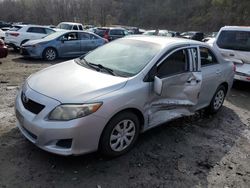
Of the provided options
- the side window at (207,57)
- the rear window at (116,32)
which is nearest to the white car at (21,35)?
the rear window at (116,32)

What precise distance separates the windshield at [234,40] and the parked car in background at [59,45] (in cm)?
666

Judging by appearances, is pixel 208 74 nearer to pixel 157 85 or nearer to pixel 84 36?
pixel 157 85

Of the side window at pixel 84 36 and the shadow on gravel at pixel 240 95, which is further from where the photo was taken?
the side window at pixel 84 36

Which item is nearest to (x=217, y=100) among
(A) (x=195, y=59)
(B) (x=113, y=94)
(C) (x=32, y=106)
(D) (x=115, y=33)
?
(A) (x=195, y=59)

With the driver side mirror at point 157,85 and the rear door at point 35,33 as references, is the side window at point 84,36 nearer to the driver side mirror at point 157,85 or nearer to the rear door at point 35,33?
the rear door at point 35,33

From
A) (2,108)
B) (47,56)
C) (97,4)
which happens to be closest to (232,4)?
(97,4)

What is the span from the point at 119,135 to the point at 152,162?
599 millimetres

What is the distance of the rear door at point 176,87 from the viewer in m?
4.08

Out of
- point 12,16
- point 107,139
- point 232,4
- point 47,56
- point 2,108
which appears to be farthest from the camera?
point 232,4

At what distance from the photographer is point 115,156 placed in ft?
12.2

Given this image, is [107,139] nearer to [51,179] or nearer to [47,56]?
[51,179]

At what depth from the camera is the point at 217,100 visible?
18.8 ft

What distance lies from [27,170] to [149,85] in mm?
1923

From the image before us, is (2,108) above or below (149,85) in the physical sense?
below
